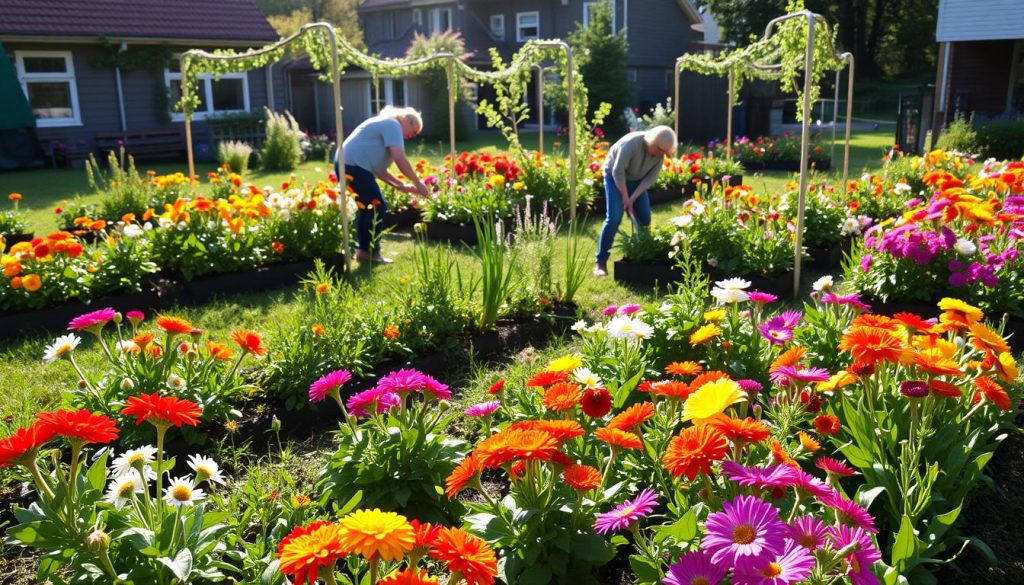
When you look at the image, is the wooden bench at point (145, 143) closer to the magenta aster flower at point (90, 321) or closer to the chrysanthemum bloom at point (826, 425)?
the magenta aster flower at point (90, 321)

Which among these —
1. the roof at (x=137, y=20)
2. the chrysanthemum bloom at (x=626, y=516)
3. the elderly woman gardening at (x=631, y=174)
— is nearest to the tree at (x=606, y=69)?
the roof at (x=137, y=20)

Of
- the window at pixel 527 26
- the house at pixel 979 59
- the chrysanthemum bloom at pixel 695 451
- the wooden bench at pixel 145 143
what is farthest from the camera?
the window at pixel 527 26

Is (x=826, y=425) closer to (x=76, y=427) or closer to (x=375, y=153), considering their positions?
(x=76, y=427)

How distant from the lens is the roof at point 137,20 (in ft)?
53.6

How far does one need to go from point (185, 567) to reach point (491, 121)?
8252mm

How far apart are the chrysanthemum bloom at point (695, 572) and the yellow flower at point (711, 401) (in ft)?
1.10

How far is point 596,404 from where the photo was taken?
213cm

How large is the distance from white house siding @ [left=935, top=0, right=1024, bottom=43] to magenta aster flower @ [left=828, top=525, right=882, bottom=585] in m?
19.0

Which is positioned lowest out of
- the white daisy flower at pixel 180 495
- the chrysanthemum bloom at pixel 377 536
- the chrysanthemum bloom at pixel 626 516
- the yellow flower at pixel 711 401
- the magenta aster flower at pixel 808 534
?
the white daisy flower at pixel 180 495

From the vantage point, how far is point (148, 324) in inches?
221

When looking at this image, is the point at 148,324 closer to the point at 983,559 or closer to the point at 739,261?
the point at 739,261

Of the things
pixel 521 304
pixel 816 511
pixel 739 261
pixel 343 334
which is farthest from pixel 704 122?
pixel 816 511

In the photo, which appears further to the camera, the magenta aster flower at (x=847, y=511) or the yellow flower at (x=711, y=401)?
the yellow flower at (x=711, y=401)

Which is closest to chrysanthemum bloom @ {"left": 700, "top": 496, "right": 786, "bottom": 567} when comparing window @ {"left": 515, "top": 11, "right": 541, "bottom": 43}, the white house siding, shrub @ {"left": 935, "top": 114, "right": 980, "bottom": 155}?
shrub @ {"left": 935, "top": 114, "right": 980, "bottom": 155}
